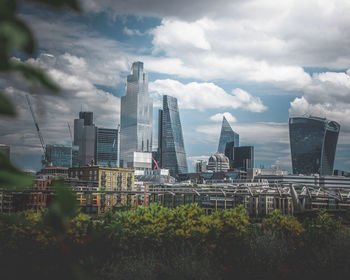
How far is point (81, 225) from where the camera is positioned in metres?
13.8

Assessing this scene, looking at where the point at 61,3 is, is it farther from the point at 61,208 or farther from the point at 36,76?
the point at 61,208

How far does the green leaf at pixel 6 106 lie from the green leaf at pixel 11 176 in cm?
16

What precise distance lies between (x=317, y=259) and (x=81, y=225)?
8748mm

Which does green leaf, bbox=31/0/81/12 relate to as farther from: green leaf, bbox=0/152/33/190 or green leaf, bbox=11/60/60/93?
green leaf, bbox=0/152/33/190

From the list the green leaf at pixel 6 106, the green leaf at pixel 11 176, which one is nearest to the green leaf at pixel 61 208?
the green leaf at pixel 11 176

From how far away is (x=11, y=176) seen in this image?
958 millimetres

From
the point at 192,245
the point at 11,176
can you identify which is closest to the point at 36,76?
the point at 11,176

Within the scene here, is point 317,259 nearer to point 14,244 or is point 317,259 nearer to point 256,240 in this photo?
point 256,240

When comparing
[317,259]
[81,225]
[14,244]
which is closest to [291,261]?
[317,259]

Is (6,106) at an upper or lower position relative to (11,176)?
upper

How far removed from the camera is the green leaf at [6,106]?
87 centimetres

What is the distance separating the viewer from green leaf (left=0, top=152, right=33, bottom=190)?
0.95 meters

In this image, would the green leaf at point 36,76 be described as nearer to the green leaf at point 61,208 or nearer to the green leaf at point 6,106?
the green leaf at point 6,106

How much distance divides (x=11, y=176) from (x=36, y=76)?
25 cm
